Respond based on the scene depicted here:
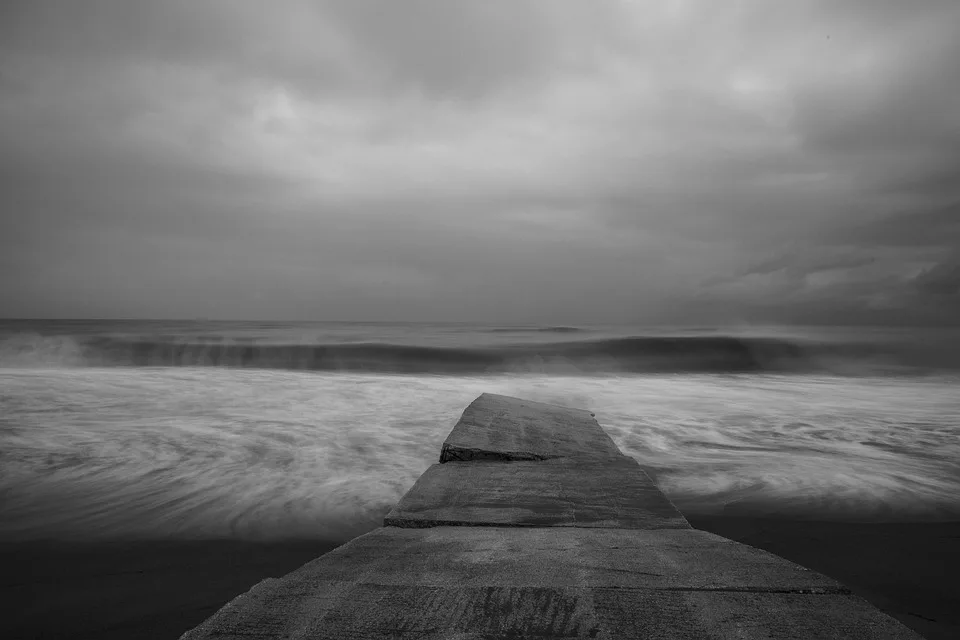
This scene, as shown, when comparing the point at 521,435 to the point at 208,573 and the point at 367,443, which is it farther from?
the point at 367,443

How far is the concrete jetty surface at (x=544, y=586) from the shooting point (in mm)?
1628

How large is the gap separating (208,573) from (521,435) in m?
2.86

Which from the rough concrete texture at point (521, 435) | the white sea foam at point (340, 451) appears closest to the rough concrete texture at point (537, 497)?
the rough concrete texture at point (521, 435)

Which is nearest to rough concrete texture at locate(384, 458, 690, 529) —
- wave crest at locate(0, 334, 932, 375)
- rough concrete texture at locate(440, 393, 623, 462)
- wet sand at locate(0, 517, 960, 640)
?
rough concrete texture at locate(440, 393, 623, 462)

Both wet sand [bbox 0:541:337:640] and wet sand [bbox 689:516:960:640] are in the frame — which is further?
wet sand [bbox 689:516:960:640]

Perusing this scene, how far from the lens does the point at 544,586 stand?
6.22 feet

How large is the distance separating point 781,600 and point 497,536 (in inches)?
48.4

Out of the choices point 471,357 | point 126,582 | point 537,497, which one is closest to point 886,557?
point 537,497

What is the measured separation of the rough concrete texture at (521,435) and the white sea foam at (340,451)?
0.92 metres

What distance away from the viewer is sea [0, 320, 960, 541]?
4.66m

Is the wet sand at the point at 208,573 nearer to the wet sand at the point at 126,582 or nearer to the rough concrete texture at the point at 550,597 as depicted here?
the wet sand at the point at 126,582

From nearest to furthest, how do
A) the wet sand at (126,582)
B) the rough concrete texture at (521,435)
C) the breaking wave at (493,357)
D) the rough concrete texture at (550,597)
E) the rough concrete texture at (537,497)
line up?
the rough concrete texture at (550,597), the wet sand at (126,582), the rough concrete texture at (537,497), the rough concrete texture at (521,435), the breaking wave at (493,357)

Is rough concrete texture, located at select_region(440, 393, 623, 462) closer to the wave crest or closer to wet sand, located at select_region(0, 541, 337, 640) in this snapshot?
wet sand, located at select_region(0, 541, 337, 640)

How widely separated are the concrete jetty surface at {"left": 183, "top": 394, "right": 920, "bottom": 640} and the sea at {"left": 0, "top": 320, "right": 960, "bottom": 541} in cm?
193
